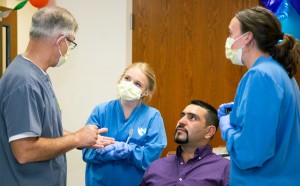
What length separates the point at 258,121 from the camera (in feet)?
4.29

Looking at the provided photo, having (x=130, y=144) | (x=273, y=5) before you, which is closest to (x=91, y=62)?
(x=130, y=144)

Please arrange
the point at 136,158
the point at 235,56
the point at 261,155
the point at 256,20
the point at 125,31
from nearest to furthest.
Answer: the point at 261,155 < the point at 256,20 < the point at 235,56 < the point at 136,158 < the point at 125,31

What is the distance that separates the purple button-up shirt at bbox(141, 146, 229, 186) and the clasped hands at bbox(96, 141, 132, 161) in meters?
0.20

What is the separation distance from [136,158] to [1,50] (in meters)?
1.83

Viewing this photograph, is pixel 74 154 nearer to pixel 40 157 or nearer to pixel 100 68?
pixel 100 68

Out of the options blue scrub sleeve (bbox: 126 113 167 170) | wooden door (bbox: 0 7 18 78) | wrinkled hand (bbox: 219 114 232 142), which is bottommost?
blue scrub sleeve (bbox: 126 113 167 170)

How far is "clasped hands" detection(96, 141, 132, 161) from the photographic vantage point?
1.88 metres

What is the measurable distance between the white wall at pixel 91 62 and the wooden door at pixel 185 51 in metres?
0.15

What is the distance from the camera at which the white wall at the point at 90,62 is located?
2742mm

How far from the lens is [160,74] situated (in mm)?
2855

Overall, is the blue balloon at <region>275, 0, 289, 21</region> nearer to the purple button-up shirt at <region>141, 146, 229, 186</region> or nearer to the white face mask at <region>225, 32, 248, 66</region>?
the white face mask at <region>225, 32, 248, 66</region>

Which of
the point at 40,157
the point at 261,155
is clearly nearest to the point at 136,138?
the point at 40,157

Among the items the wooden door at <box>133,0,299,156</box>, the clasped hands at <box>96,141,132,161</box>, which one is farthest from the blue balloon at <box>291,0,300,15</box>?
the clasped hands at <box>96,141,132,161</box>

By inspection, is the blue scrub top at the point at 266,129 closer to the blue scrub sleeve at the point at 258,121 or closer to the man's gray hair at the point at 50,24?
the blue scrub sleeve at the point at 258,121
